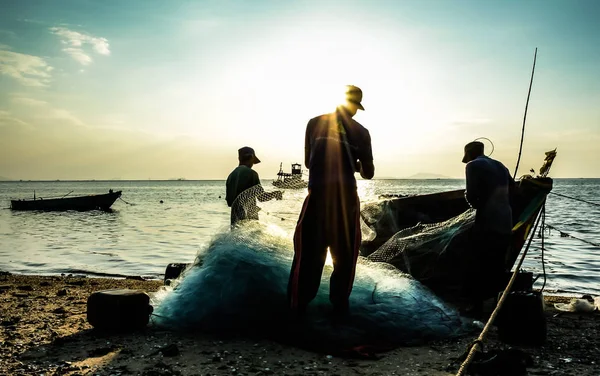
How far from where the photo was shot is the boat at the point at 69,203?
37.3 metres

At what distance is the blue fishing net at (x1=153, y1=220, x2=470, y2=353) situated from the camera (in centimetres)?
402


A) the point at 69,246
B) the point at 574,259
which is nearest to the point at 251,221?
the point at 574,259

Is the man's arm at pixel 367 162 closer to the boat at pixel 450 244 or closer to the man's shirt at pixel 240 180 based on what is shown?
the boat at pixel 450 244

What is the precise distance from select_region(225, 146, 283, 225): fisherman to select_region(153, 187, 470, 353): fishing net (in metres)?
0.95

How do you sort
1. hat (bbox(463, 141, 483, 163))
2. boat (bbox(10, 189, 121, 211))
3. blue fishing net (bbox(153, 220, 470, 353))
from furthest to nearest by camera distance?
boat (bbox(10, 189, 121, 211)) → hat (bbox(463, 141, 483, 163)) → blue fishing net (bbox(153, 220, 470, 353))

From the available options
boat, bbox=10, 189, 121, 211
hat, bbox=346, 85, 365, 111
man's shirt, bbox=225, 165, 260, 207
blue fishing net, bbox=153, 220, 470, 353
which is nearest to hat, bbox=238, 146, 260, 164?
man's shirt, bbox=225, 165, 260, 207

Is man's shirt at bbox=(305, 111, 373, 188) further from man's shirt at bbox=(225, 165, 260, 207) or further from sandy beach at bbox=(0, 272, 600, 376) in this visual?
man's shirt at bbox=(225, 165, 260, 207)

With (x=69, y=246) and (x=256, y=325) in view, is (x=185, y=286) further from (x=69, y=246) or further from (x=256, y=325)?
(x=69, y=246)

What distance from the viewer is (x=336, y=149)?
4.17 metres

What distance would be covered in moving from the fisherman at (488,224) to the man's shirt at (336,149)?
177 cm

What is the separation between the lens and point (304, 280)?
407 centimetres

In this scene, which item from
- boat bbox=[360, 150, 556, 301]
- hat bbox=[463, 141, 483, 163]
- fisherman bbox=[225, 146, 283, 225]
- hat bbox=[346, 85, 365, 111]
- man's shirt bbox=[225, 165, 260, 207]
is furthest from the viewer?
man's shirt bbox=[225, 165, 260, 207]

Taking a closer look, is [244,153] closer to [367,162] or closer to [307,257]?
[367,162]

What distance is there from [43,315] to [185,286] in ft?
5.96
